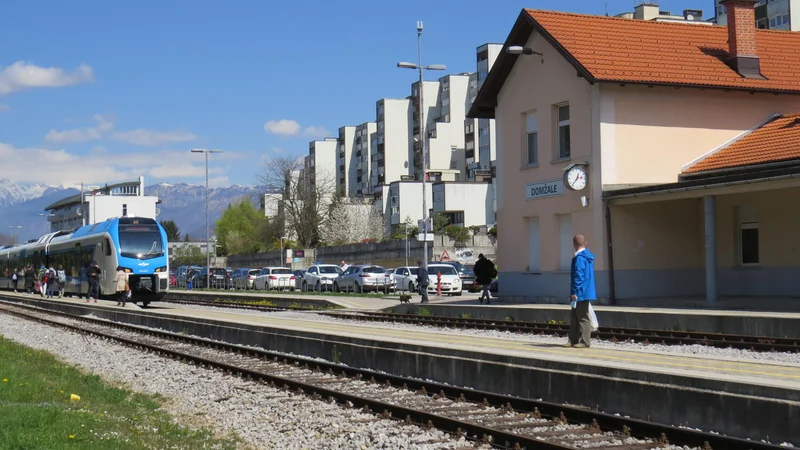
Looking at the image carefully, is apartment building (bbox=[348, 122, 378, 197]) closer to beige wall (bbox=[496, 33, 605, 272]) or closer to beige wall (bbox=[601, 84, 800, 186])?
beige wall (bbox=[496, 33, 605, 272])

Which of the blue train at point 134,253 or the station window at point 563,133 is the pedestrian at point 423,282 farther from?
the blue train at point 134,253

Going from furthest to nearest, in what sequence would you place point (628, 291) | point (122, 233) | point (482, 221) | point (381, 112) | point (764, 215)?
point (381, 112) < point (482, 221) < point (122, 233) < point (628, 291) < point (764, 215)

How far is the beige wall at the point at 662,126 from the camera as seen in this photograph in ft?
95.2

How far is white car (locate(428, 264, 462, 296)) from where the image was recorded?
153ft

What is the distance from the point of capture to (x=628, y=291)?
29.0 m

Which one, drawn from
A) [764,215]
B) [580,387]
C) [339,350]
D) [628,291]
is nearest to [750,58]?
[764,215]

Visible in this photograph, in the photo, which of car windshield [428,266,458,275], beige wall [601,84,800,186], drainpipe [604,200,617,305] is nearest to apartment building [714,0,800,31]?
car windshield [428,266,458,275]

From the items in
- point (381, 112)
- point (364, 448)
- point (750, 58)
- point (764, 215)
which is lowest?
point (364, 448)

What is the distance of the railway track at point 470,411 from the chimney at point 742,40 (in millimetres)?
18831

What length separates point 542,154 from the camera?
104 ft

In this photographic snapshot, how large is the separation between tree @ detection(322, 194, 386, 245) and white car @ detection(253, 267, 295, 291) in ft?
125

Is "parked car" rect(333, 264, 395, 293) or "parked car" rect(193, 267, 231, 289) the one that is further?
"parked car" rect(193, 267, 231, 289)

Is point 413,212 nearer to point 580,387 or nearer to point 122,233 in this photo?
point 122,233

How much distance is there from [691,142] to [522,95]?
582 centimetres
